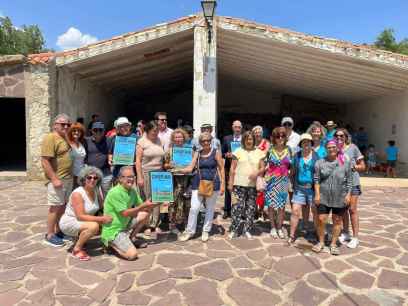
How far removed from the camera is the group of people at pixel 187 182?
3934mm

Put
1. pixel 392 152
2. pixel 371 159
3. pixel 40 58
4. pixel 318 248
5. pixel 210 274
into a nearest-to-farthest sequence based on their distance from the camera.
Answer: pixel 210 274 → pixel 318 248 → pixel 40 58 → pixel 392 152 → pixel 371 159

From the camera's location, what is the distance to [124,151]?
4523mm

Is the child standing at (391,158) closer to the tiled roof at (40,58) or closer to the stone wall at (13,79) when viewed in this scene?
the tiled roof at (40,58)

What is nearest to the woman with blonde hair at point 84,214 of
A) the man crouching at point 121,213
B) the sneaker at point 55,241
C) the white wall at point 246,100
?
the man crouching at point 121,213

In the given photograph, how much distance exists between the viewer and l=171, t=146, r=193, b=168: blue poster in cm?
455

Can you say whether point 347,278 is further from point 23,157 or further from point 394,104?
point 23,157

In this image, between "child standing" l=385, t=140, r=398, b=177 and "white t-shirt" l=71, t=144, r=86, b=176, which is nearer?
"white t-shirt" l=71, t=144, r=86, b=176

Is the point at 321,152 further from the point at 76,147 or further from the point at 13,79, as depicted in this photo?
the point at 13,79

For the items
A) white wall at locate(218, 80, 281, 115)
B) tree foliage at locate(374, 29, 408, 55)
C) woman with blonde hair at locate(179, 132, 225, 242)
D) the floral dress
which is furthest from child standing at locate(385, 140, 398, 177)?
tree foliage at locate(374, 29, 408, 55)

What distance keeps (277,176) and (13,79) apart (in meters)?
7.39

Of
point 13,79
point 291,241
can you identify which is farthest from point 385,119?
point 13,79

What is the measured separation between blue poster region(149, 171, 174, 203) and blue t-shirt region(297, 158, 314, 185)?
5.71 feet

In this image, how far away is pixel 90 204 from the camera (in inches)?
155

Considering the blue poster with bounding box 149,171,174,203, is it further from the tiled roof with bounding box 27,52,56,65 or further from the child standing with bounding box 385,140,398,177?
the child standing with bounding box 385,140,398,177
